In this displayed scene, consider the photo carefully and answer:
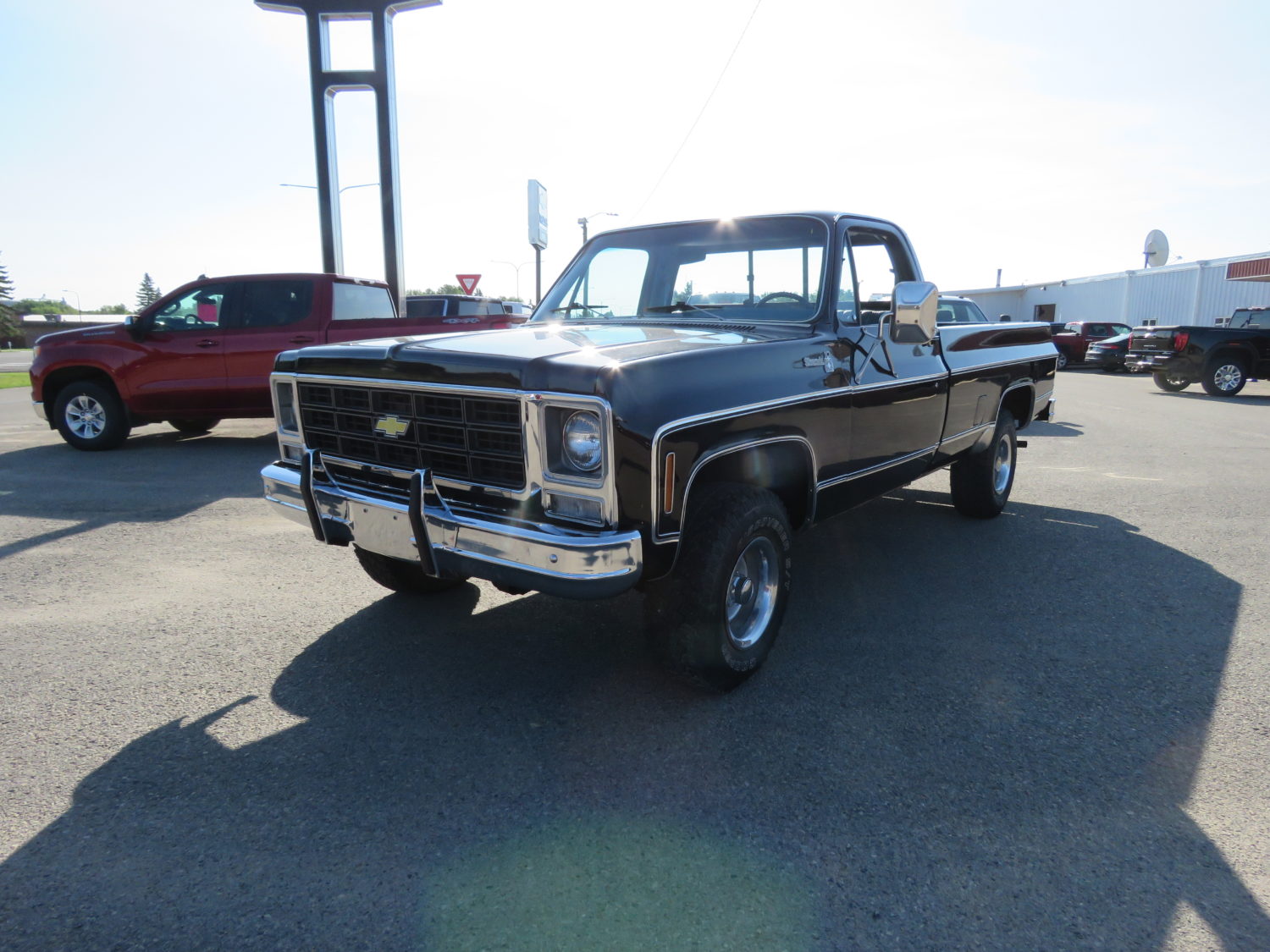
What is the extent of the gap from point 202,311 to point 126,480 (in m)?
2.40

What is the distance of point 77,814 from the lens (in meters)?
2.52

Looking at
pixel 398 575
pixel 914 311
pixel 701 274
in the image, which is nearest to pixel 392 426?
pixel 398 575

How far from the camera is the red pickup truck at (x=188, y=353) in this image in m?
8.99

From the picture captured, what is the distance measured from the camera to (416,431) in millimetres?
3207

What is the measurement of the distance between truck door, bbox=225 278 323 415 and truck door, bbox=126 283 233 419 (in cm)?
14

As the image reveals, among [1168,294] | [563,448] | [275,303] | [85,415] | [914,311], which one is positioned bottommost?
[85,415]

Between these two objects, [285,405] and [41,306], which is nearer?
[285,405]

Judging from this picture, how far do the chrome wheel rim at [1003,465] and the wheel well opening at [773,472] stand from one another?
308 centimetres

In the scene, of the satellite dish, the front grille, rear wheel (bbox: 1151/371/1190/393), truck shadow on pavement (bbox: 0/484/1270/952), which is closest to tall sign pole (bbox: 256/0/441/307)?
the front grille

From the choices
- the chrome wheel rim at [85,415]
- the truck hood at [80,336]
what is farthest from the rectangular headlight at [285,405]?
the chrome wheel rim at [85,415]

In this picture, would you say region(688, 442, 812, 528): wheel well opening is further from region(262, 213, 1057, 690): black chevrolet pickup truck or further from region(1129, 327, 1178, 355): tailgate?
region(1129, 327, 1178, 355): tailgate

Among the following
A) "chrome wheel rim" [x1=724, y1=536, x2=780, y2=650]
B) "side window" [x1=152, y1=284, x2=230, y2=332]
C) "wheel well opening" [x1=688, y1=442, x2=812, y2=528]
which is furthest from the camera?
"side window" [x1=152, y1=284, x2=230, y2=332]

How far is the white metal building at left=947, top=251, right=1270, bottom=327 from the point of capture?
28750mm

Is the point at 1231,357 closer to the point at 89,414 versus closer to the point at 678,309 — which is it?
the point at 678,309
